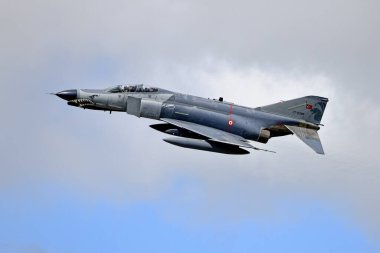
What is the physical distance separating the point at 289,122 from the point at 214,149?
5288 millimetres

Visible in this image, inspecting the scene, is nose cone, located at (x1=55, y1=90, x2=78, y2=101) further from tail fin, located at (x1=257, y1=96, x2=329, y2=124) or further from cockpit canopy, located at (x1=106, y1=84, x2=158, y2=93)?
tail fin, located at (x1=257, y1=96, x2=329, y2=124)

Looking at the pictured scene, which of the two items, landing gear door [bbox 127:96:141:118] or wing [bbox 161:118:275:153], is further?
landing gear door [bbox 127:96:141:118]

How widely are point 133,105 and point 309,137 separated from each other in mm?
9895

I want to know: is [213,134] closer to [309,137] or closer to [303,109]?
[309,137]

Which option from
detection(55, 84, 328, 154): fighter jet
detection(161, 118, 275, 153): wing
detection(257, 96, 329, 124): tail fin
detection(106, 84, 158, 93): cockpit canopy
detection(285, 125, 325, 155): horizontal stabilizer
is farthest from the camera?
detection(257, 96, 329, 124): tail fin

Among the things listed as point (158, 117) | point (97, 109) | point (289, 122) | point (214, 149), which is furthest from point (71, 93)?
point (289, 122)

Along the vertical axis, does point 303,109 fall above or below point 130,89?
above

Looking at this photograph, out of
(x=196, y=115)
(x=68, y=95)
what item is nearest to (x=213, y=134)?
(x=196, y=115)

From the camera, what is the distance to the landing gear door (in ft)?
152

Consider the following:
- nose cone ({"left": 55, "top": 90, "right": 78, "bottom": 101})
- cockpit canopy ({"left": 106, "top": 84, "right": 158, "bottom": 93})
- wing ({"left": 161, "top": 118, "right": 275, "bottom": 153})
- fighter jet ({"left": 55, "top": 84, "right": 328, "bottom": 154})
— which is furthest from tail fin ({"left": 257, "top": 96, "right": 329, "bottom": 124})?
nose cone ({"left": 55, "top": 90, "right": 78, "bottom": 101})

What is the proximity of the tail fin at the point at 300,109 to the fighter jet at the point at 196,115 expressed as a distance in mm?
573

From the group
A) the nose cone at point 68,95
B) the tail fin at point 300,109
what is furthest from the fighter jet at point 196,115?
the tail fin at point 300,109

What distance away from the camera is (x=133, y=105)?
4644 centimetres

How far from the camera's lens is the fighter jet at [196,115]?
45.9 m
